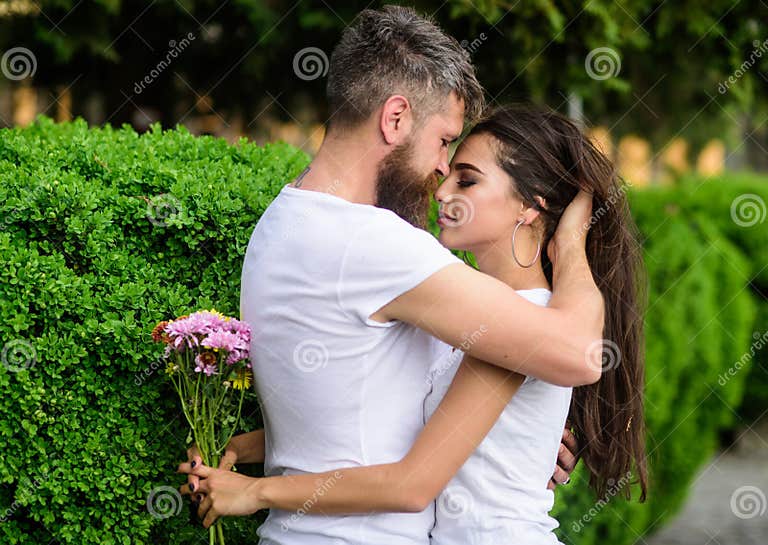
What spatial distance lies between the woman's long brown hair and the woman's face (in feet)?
0.13

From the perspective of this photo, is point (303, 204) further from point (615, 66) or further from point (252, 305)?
point (615, 66)

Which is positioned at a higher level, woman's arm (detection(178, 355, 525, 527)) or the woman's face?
the woman's face

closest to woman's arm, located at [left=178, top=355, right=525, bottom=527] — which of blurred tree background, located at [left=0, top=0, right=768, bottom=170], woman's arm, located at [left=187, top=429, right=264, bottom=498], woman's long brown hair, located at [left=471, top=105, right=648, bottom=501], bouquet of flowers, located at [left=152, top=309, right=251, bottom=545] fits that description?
bouquet of flowers, located at [left=152, top=309, right=251, bottom=545]

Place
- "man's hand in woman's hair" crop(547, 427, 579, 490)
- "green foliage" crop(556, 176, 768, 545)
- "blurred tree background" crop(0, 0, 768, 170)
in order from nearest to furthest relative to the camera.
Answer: "man's hand in woman's hair" crop(547, 427, 579, 490) < "blurred tree background" crop(0, 0, 768, 170) < "green foliage" crop(556, 176, 768, 545)

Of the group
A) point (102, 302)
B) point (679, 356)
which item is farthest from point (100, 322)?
point (679, 356)

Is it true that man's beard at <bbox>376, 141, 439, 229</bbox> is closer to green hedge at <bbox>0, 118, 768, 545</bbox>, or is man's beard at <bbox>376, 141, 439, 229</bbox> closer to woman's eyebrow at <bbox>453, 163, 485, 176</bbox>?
woman's eyebrow at <bbox>453, 163, 485, 176</bbox>

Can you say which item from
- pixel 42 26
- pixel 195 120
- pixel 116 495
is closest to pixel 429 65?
pixel 116 495

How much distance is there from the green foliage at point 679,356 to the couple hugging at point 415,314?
9.70ft

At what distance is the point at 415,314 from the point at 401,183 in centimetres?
48

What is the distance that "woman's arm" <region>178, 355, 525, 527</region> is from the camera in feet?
7.54

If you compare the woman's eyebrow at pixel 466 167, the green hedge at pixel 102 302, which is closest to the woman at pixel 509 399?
the woman's eyebrow at pixel 466 167

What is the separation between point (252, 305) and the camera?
8.31ft

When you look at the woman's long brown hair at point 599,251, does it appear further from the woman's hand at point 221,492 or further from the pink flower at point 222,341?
the woman's hand at point 221,492

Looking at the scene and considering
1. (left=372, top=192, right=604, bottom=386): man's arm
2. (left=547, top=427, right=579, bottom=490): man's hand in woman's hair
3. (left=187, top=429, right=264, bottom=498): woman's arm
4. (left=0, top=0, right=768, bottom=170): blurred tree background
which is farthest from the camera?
(left=0, top=0, right=768, bottom=170): blurred tree background
